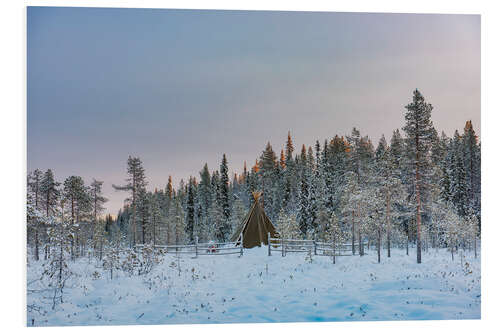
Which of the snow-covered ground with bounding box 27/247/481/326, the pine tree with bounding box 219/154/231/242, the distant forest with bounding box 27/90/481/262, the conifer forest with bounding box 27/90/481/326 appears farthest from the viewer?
the pine tree with bounding box 219/154/231/242

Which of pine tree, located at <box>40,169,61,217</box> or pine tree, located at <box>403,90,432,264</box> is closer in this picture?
pine tree, located at <box>40,169,61,217</box>

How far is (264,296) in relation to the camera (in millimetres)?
Answer: 11328

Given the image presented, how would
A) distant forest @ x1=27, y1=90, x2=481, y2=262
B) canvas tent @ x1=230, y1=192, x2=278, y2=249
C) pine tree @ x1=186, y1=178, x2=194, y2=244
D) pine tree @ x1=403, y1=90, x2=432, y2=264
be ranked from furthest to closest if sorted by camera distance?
pine tree @ x1=186, y1=178, x2=194, y2=244, canvas tent @ x1=230, y1=192, x2=278, y2=249, pine tree @ x1=403, y1=90, x2=432, y2=264, distant forest @ x1=27, y1=90, x2=481, y2=262

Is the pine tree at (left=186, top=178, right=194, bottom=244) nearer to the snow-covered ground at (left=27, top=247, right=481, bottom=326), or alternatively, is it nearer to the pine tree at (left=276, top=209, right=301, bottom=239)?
the pine tree at (left=276, top=209, right=301, bottom=239)

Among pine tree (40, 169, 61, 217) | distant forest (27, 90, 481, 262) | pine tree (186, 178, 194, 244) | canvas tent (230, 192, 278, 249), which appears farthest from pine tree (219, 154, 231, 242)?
pine tree (40, 169, 61, 217)

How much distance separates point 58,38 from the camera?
11.2 m

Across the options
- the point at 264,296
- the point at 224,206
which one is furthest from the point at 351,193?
the point at 224,206

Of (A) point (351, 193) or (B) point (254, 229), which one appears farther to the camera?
(B) point (254, 229)

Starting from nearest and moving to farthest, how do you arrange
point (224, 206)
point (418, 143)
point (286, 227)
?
point (418, 143)
point (286, 227)
point (224, 206)

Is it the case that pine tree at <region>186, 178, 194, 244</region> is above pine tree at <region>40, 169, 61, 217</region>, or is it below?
below

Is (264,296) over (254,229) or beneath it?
beneath

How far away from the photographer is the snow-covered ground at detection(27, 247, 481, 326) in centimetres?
1020

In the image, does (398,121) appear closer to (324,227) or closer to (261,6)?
(261,6)

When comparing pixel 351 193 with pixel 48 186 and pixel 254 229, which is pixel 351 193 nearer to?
pixel 254 229
